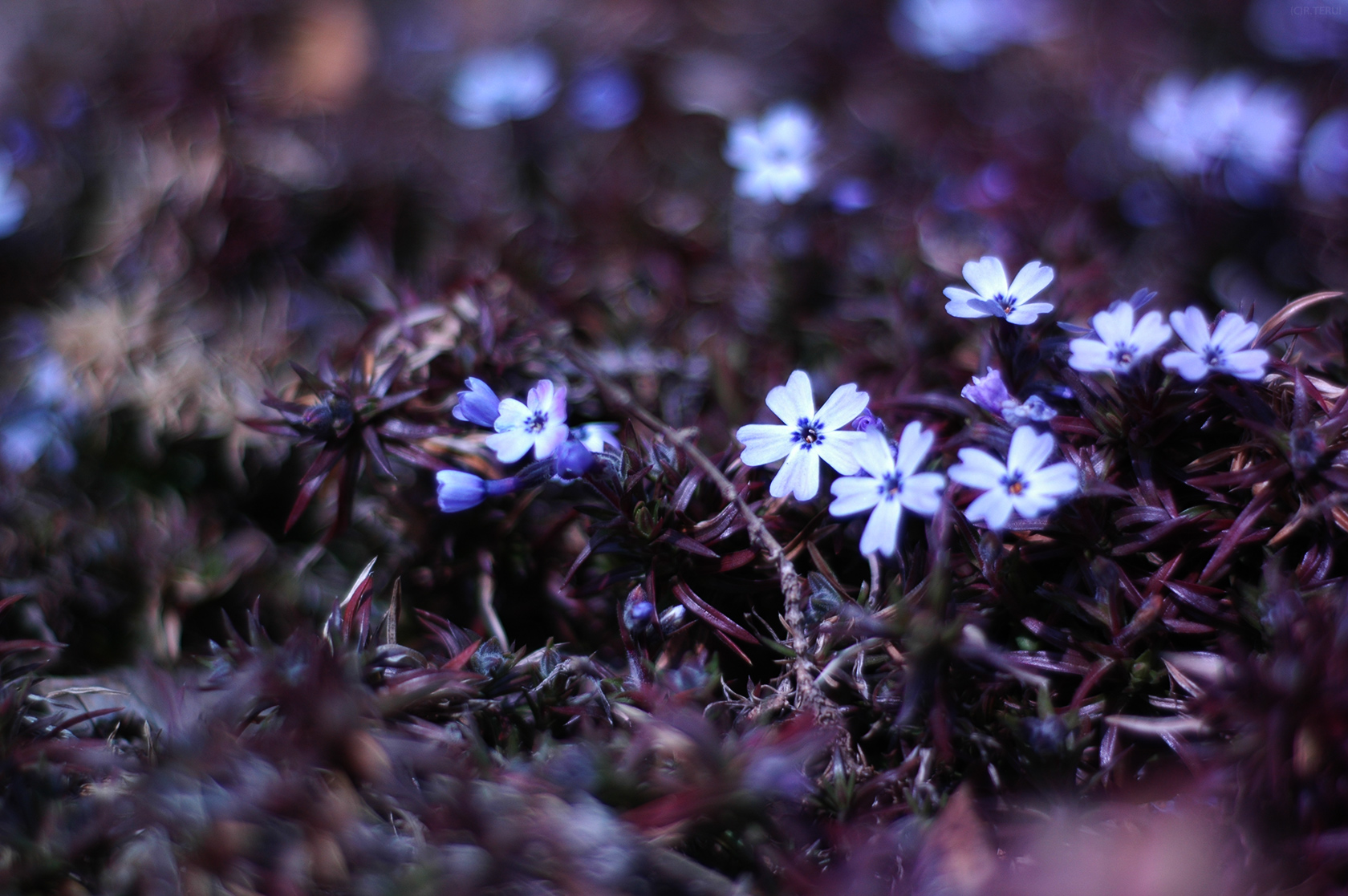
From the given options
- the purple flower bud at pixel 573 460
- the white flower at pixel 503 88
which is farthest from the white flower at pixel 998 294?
the white flower at pixel 503 88

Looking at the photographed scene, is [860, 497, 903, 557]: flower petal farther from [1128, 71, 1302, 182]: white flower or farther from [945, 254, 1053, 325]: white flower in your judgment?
[1128, 71, 1302, 182]: white flower

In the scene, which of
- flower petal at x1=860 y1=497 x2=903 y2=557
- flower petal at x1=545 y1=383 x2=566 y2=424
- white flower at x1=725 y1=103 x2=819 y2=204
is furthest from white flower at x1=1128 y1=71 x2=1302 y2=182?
flower petal at x1=545 y1=383 x2=566 y2=424

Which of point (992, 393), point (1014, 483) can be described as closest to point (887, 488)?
point (1014, 483)

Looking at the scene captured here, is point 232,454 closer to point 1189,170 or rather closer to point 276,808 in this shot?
point 276,808

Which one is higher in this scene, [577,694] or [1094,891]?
[1094,891]

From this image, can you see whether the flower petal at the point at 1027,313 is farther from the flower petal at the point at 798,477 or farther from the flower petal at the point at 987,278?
the flower petal at the point at 798,477

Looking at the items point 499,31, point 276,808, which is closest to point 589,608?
point 276,808
